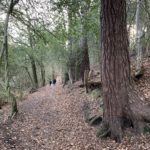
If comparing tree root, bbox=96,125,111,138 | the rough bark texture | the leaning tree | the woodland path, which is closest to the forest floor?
the woodland path

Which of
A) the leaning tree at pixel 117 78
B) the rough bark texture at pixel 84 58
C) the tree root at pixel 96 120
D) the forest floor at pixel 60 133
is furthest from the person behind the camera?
the rough bark texture at pixel 84 58

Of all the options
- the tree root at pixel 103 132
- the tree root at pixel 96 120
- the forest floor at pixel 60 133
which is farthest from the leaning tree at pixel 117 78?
the tree root at pixel 96 120

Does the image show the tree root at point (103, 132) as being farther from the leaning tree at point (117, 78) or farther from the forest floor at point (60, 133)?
the forest floor at point (60, 133)

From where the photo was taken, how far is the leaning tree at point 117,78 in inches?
245

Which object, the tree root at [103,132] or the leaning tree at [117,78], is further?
the tree root at [103,132]

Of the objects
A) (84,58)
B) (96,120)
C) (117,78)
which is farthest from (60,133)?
(84,58)

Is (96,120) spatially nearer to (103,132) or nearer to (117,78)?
(103,132)

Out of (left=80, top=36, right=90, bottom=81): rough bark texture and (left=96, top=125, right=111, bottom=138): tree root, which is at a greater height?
(left=80, top=36, right=90, bottom=81): rough bark texture

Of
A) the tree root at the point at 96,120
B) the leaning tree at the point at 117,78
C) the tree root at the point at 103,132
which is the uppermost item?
the leaning tree at the point at 117,78

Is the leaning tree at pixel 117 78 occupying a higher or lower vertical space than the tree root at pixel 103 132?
higher

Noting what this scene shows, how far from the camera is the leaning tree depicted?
6223 millimetres

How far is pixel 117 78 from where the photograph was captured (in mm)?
6414

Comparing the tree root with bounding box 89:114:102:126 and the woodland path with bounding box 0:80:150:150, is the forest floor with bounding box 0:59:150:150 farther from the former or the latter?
the tree root with bounding box 89:114:102:126

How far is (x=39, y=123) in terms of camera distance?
9.01 m
